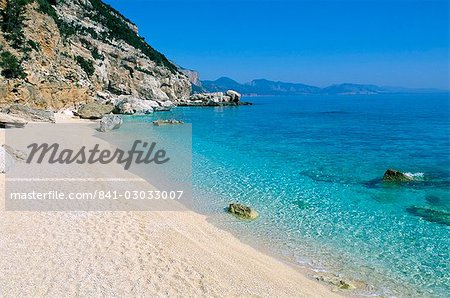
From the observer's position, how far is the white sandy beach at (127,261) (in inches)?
280

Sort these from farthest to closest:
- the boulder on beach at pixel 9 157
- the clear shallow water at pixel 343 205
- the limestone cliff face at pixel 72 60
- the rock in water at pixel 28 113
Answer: the limestone cliff face at pixel 72 60 < the rock in water at pixel 28 113 < the boulder on beach at pixel 9 157 < the clear shallow water at pixel 343 205

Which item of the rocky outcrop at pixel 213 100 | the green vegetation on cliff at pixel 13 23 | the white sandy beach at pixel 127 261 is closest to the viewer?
the white sandy beach at pixel 127 261

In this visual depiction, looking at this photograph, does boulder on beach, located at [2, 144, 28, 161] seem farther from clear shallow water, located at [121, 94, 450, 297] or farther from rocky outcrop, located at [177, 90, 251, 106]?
rocky outcrop, located at [177, 90, 251, 106]

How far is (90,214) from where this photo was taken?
11.2 metres

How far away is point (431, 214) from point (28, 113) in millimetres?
34090

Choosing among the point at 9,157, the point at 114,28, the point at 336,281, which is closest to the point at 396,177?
the point at 336,281

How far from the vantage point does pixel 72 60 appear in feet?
190

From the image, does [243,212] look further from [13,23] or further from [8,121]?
[13,23]

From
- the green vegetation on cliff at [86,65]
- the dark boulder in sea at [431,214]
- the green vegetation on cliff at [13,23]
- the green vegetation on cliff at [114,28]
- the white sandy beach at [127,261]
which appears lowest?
the dark boulder in sea at [431,214]

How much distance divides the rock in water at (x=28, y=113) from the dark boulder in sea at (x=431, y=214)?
1289 inches

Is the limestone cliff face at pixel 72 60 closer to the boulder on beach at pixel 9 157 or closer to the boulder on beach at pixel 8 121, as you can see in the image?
the boulder on beach at pixel 8 121

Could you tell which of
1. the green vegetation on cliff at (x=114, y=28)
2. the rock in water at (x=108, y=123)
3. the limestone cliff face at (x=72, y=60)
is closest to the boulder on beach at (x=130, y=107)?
the limestone cliff face at (x=72, y=60)

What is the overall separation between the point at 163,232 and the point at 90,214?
8.55 ft

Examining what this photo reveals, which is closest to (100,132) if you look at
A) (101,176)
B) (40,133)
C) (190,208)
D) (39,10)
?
(40,133)
